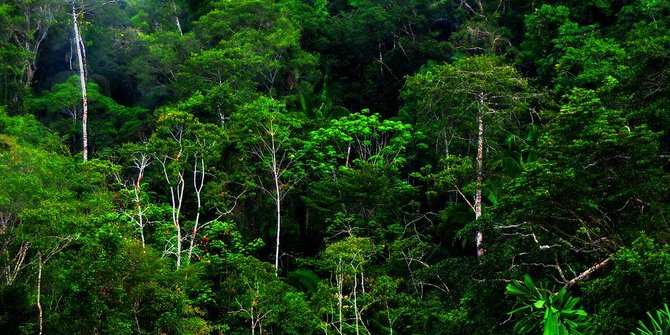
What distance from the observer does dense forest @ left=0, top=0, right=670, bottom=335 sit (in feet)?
31.2

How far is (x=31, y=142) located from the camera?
65.5 feet

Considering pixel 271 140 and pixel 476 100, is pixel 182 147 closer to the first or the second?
pixel 271 140

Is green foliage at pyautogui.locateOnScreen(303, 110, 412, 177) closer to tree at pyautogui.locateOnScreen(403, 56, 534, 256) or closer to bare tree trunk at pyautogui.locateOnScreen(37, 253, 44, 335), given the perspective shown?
tree at pyautogui.locateOnScreen(403, 56, 534, 256)

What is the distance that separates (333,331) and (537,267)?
687 centimetres

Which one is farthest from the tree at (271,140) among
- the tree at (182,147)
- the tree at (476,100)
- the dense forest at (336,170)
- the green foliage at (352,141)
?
the tree at (476,100)

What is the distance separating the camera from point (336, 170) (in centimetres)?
2120

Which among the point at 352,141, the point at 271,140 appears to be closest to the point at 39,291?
the point at 271,140

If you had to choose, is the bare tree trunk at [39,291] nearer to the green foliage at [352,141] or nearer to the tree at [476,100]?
the green foliage at [352,141]

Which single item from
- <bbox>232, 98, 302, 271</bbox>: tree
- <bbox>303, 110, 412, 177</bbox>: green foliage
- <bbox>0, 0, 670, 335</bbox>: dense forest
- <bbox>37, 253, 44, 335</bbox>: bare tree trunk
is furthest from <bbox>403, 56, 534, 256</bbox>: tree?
<bbox>37, 253, 44, 335</bbox>: bare tree trunk

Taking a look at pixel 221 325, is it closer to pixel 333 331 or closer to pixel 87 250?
pixel 333 331

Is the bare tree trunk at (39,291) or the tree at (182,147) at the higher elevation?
the tree at (182,147)

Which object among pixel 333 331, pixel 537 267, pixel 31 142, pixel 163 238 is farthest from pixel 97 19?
pixel 537 267

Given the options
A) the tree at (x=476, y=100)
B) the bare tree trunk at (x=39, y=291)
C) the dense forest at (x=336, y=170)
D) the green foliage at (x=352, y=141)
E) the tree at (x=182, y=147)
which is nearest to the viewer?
the dense forest at (x=336, y=170)

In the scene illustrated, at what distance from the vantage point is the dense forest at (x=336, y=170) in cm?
950
